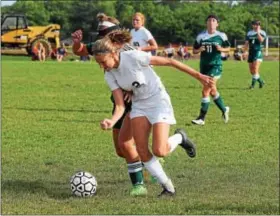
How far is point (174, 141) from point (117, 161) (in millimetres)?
2283

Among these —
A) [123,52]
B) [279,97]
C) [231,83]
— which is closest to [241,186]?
[123,52]

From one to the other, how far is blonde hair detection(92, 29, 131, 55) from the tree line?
87.3 metres

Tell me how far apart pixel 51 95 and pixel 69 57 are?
41.8 metres

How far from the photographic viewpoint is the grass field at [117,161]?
7020 millimetres

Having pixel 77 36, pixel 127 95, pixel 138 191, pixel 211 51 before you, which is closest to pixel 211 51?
pixel 211 51

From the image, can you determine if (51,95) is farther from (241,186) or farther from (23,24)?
(23,24)

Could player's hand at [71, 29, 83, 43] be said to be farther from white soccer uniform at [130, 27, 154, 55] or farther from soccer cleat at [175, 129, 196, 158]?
white soccer uniform at [130, 27, 154, 55]

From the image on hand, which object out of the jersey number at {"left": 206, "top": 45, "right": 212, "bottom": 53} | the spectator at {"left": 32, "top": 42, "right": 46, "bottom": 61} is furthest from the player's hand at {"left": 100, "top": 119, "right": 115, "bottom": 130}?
the spectator at {"left": 32, "top": 42, "right": 46, "bottom": 61}

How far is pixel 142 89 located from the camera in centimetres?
711

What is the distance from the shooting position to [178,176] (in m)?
8.77

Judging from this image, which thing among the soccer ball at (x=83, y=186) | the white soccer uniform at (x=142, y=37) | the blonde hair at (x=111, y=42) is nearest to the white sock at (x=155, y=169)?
the soccer ball at (x=83, y=186)

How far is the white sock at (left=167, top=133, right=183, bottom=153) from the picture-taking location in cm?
752

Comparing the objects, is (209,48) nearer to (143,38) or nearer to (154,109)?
(143,38)

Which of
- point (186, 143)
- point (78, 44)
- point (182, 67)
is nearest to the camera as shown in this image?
point (182, 67)
